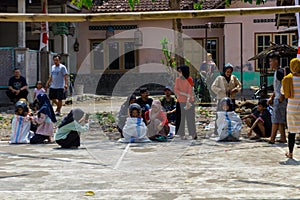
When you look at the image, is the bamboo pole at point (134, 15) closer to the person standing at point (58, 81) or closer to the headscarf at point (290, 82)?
the headscarf at point (290, 82)

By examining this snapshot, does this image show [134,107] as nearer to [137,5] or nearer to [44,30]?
[44,30]

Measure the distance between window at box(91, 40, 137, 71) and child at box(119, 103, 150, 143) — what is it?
1652 cm

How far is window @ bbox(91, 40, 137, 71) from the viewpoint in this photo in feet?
91.1

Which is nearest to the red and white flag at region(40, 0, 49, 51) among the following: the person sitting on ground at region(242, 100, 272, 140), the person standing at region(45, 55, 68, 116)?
the person standing at region(45, 55, 68, 116)

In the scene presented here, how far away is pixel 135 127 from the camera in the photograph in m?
11.2

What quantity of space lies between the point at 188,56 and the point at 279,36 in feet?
14.6

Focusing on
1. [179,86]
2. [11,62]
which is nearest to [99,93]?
[11,62]

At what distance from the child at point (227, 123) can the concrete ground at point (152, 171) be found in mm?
236

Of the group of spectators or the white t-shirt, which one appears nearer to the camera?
the group of spectators

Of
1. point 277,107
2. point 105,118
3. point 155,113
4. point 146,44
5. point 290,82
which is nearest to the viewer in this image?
point 290,82

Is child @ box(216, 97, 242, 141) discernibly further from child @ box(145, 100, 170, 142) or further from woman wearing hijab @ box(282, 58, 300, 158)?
woman wearing hijab @ box(282, 58, 300, 158)

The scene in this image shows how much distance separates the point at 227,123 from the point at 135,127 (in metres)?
1.87

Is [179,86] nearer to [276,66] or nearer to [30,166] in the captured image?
[276,66]

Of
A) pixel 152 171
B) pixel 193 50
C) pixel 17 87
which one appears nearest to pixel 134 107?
pixel 152 171
